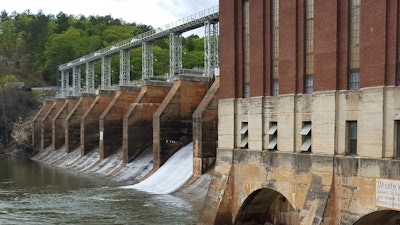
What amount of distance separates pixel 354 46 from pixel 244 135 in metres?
6.28

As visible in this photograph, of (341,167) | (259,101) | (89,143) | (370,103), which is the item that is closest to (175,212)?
(259,101)

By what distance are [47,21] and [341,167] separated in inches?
4932

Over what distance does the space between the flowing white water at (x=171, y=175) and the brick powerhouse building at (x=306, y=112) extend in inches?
451

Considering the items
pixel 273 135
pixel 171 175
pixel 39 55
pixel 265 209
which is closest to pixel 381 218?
pixel 273 135

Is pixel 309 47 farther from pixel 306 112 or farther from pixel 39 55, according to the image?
pixel 39 55

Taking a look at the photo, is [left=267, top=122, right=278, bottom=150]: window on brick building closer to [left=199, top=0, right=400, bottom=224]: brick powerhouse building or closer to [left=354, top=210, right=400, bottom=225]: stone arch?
[left=199, top=0, right=400, bottom=224]: brick powerhouse building

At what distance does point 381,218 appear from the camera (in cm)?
1437

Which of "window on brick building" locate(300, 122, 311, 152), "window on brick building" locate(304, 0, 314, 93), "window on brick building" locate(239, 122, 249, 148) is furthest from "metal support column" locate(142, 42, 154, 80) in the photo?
"window on brick building" locate(300, 122, 311, 152)

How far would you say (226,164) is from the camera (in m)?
19.8

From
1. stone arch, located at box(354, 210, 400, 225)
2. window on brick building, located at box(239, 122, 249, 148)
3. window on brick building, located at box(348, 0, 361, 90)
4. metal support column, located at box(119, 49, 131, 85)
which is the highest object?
metal support column, located at box(119, 49, 131, 85)

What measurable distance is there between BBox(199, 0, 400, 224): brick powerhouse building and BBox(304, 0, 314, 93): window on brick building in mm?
35

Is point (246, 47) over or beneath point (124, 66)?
beneath

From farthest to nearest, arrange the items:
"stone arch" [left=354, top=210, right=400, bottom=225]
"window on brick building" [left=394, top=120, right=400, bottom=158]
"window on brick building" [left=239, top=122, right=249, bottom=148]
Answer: "window on brick building" [left=239, top=122, right=249, bottom=148] → "stone arch" [left=354, top=210, right=400, bottom=225] → "window on brick building" [left=394, top=120, right=400, bottom=158]

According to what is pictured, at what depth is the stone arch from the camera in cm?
1387
